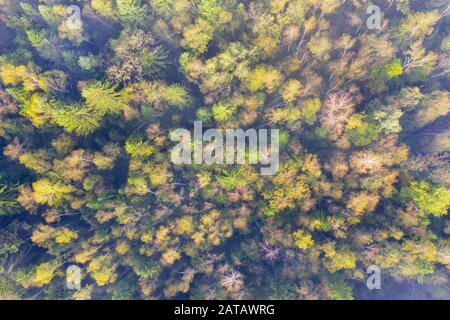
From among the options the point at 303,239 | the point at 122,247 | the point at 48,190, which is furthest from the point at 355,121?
the point at 48,190

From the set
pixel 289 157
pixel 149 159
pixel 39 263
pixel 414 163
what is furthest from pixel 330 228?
pixel 39 263

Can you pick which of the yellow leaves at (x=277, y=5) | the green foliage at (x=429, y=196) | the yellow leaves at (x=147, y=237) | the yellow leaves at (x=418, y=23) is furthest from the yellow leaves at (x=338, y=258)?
the yellow leaves at (x=277, y=5)

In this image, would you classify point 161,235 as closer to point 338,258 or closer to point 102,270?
point 102,270

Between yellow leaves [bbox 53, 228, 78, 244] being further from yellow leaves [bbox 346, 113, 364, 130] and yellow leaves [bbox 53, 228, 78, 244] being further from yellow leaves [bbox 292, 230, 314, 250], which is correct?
yellow leaves [bbox 346, 113, 364, 130]

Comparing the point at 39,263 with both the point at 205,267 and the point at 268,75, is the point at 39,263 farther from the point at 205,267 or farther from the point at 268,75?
the point at 268,75

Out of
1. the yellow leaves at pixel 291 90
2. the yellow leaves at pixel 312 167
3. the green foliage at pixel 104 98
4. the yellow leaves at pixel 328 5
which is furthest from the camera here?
the yellow leaves at pixel 328 5

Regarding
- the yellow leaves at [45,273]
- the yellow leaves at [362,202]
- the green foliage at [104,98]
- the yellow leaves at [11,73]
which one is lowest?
the yellow leaves at [45,273]

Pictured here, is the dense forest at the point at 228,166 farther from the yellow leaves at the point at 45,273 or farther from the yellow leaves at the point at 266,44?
the yellow leaves at the point at 266,44
